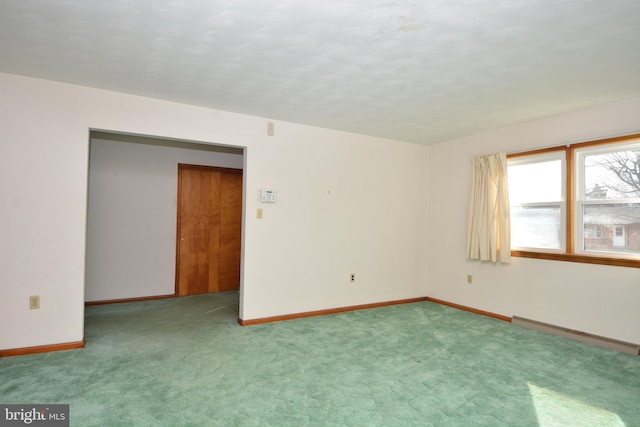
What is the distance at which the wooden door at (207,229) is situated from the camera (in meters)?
5.36

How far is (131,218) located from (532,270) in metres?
5.25

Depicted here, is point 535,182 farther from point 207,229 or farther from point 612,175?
point 207,229

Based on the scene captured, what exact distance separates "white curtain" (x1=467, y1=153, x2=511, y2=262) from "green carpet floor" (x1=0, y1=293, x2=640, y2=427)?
0.95 metres

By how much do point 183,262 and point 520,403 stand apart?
460cm

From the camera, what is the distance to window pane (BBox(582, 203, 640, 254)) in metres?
3.30

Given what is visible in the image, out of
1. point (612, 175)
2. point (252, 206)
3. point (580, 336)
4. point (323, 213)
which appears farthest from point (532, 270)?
point (252, 206)

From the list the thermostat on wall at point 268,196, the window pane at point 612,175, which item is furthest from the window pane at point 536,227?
the thermostat on wall at point 268,196

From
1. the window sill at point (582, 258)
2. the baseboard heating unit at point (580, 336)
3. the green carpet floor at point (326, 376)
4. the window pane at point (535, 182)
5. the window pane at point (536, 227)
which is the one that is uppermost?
the window pane at point (535, 182)

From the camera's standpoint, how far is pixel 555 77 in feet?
9.24

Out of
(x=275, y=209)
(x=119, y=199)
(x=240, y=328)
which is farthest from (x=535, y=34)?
(x=119, y=199)

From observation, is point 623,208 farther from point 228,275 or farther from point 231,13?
point 228,275

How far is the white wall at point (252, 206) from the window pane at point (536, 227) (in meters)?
1.39

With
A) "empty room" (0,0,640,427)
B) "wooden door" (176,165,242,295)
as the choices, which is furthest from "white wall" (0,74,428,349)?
"wooden door" (176,165,242,295)

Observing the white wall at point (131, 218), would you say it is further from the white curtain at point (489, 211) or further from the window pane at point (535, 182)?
the window pane at point (535, 182)
